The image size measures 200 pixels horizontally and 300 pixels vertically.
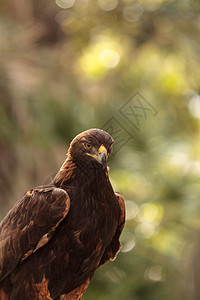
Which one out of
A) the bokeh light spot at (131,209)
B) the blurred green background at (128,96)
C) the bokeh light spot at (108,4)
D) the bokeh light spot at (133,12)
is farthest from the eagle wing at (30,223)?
the bokeh light spot at (133,12)

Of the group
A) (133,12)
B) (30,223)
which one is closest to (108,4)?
(133,12)

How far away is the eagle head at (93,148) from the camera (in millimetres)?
926

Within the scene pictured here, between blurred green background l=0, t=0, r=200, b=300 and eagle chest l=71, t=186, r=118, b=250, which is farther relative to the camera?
blurred green background l=0, t=0, r=200, b=300

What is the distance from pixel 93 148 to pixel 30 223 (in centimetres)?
29

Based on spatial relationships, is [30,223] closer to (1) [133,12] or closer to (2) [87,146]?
(2) [87,146]

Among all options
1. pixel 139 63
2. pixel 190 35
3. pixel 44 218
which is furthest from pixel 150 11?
pixel 44 218

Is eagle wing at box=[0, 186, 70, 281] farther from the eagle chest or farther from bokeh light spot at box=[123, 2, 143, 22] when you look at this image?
bokeh light spot at box=[123, 2, 143, 22]

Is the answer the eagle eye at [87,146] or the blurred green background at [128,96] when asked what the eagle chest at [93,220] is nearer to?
the eagle eye at [87,146]

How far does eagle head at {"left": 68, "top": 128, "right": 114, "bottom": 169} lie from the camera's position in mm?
926

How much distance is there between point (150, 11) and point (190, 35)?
0.59m

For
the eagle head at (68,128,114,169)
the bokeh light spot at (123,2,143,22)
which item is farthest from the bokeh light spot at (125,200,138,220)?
the eagle head at (68,128,114,169)

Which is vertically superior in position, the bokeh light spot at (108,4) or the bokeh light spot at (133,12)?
the bokeh light spot at (108,4)

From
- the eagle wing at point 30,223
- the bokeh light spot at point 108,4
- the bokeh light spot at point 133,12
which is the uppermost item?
the eagle wing at point 30,223

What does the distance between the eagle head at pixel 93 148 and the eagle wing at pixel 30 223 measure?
5.2 inches
